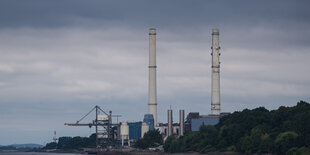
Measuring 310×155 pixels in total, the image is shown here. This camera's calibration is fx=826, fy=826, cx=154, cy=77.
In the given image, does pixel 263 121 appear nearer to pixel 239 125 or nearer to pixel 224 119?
pixel 239 125

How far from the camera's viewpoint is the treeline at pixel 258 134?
140m

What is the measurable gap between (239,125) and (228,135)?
3.11 metres

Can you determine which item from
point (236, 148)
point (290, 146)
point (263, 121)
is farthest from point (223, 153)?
point (290, 146)

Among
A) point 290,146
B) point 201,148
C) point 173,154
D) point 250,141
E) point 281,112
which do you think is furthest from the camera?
point 173,154

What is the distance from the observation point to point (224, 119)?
189000 millimetres

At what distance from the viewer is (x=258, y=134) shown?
509 ft

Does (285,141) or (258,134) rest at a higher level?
(258,134)

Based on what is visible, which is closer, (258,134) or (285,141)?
(285,141)

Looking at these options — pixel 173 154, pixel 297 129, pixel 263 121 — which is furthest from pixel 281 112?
pixel 173 154

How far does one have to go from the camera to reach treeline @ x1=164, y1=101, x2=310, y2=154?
459ft

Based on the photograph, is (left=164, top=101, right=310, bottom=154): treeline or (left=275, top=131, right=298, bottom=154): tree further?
(left=164, top=101, right=310, bottom=154): treeline

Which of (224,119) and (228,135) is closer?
(228,135)

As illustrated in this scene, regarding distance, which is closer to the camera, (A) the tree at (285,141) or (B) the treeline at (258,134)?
(A) the tree at (285,141)

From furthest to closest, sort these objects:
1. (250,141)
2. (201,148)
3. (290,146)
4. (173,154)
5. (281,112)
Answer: (173,154)
(201,148)
(281,112)
(250,141)
(290,146)
